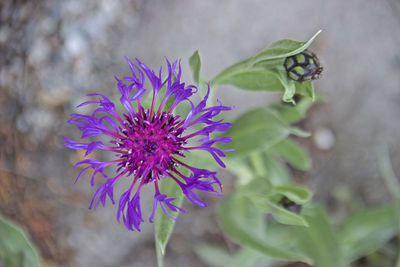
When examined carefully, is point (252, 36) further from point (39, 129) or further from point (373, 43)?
point (39, 129)

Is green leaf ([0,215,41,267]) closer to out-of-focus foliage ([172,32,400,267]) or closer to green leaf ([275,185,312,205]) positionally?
out-of-focus foliage ([172,32,400,267])

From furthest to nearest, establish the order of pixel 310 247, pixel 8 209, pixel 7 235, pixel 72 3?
pixel 8 209
pixel 72 3
pixel 310 247
pixel 7 235

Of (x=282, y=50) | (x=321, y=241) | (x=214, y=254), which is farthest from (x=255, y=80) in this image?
(x=214, y=254)

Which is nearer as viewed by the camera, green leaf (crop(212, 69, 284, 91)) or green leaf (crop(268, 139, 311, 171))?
green leaf (crop(212, 69, 284, 91))

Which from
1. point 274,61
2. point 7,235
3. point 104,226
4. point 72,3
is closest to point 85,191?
point 104,226

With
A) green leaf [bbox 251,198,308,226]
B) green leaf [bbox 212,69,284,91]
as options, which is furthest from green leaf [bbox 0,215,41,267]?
green leaf [bbox 212,69,284,91]

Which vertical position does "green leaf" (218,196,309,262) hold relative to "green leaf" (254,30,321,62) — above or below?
below
